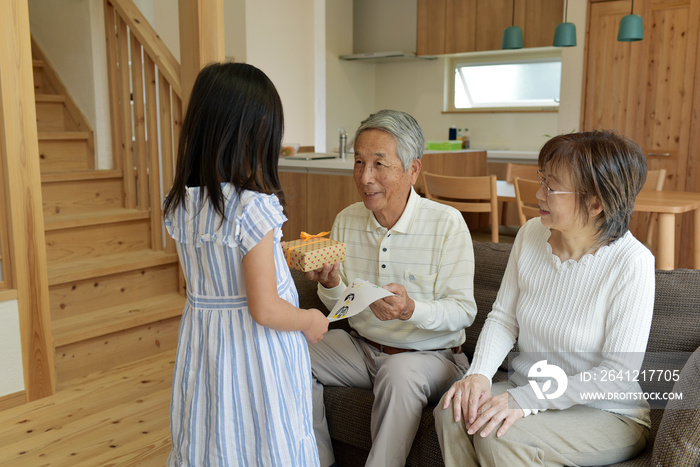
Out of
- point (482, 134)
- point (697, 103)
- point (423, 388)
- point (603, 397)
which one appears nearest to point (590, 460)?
point (603, 397)

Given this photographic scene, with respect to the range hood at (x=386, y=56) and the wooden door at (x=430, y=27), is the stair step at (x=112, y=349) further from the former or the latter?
the wooden door at (x=430, y=27)

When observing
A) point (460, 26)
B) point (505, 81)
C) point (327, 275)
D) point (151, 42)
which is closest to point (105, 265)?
point (151, 42)

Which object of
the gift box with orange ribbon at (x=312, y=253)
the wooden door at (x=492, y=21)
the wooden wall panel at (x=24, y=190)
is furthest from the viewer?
the wooden door at (x=492, y=21)

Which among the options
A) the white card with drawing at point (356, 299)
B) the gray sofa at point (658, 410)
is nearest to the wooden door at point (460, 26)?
the gray sofa at point (658, 410)

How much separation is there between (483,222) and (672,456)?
3.47 m

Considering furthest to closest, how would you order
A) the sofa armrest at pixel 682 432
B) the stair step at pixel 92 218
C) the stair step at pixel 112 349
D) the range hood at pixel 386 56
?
1. the range hood at pixel 386 56
2. the stair step at pixel 92 218
3. the stair step at pixel 112 349
4. the sofa armrest at pixel 682 432

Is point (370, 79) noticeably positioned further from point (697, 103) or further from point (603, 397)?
point (603, 397)

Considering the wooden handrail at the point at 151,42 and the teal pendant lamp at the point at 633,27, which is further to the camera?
the teal pendant lamp at the point at 633,27

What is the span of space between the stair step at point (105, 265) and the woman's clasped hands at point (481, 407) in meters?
2.23

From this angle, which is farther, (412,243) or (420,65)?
(420,65)

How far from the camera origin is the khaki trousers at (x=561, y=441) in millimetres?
1374

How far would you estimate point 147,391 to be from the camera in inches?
111

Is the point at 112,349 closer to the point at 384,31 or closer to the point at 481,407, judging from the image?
the point at 481,407

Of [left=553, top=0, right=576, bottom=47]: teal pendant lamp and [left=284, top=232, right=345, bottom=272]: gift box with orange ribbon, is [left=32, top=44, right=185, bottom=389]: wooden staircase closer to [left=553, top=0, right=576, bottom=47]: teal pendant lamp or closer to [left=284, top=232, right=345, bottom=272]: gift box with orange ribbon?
[left=284, top=232, right=345, bottom=272]: gift box with orange ribbon
